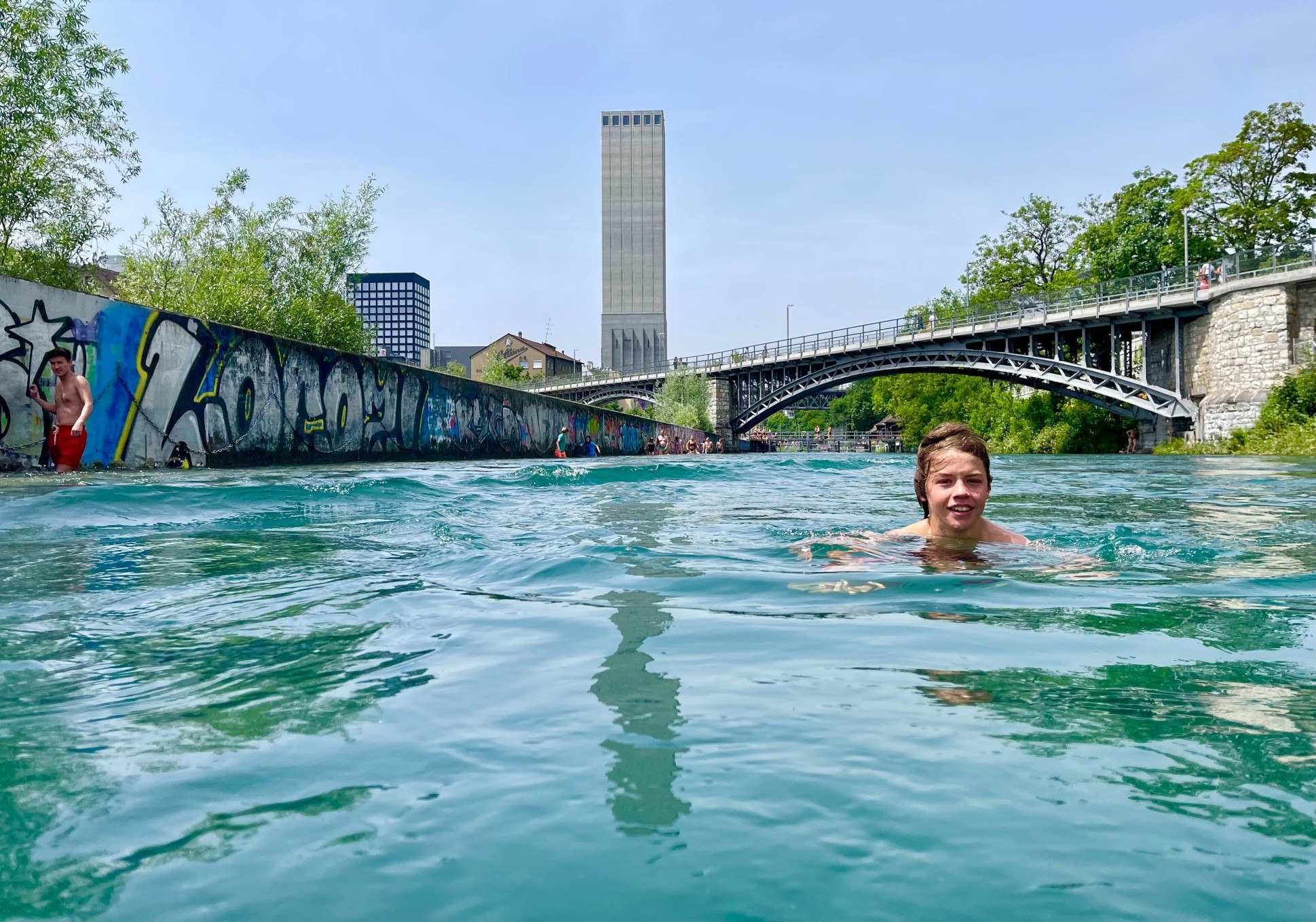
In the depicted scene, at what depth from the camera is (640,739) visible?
1.88 meters

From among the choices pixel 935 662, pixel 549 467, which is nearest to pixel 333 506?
pixel 935 662

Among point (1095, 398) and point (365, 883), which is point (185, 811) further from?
point (1095, 398)

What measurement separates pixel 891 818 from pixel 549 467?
594 inches

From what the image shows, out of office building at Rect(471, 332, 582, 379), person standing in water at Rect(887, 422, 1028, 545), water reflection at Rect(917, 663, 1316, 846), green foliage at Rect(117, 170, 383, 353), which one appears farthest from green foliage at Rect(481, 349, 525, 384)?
water reflection at Rect(917, 663, 1316, 846)

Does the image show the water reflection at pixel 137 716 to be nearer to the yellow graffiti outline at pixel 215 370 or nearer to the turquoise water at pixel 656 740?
the turquoise water at pixel 656 740

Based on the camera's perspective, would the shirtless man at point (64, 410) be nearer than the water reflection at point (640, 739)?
No

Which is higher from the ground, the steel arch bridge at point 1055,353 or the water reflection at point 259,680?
the steel arch bridge at point 1055,353

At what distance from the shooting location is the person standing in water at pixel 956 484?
508 centimetres

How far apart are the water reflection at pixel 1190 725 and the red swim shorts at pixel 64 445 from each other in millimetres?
11250

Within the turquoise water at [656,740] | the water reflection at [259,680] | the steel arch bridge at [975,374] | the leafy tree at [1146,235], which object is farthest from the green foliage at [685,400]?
the water reflection at [259,680]

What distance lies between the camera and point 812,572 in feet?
14.7

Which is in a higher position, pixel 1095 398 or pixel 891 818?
pixel 1095 398

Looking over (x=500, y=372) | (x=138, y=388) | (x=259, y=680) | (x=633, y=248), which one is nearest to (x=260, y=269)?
(x=138, y=388)

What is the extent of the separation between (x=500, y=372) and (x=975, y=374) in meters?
50.1
